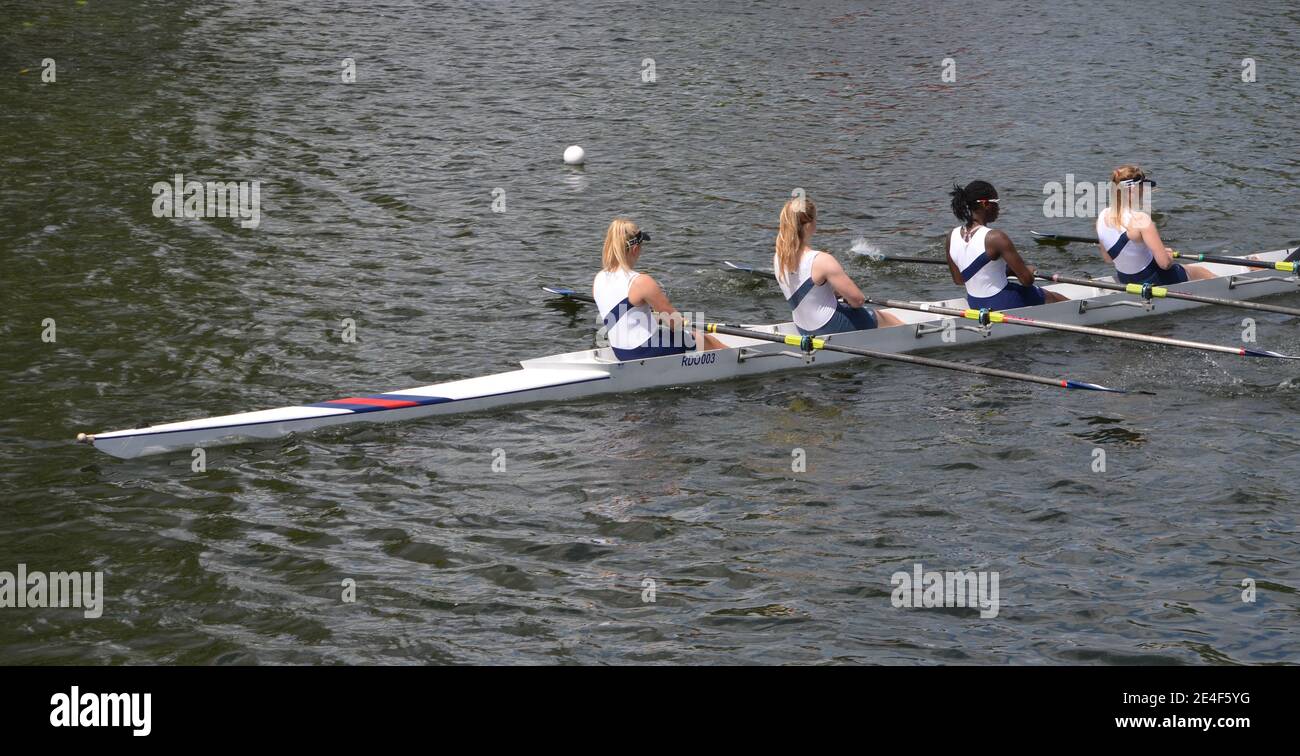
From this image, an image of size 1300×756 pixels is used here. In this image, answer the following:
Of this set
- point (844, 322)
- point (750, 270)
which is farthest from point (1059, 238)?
point (844, 322)

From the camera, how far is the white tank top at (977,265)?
16.1m

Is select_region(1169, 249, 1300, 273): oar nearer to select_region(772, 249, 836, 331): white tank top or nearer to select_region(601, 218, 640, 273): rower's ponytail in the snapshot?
select_region(772, 249, 836, 331): white tank top

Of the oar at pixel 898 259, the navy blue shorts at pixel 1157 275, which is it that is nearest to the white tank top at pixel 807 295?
the oar at pixel 898 259

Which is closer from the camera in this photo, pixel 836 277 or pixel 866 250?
pixel 836 277

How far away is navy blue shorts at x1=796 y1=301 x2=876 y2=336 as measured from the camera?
15531 mm

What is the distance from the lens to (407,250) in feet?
67.1

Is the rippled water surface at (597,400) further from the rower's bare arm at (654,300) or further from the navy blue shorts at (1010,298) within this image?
the rower's bare arm at (654,300)

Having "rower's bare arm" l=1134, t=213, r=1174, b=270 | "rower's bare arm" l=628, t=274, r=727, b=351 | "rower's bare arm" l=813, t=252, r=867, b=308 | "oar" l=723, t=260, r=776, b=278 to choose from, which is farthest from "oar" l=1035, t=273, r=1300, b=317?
"rower's bare arm" l=628, t=274, r=727, b=351

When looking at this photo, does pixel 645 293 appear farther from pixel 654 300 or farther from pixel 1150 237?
pixel 1150 237

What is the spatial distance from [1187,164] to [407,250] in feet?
47.9

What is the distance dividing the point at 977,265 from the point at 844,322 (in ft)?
6.26

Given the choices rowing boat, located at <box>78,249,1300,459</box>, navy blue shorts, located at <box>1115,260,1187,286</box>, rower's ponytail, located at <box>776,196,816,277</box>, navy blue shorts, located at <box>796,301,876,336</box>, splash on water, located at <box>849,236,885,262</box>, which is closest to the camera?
rowing boat, located at <box>78,249,1300,459</box>

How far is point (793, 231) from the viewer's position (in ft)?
48.8

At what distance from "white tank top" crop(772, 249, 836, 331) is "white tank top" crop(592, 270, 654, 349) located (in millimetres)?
1750
